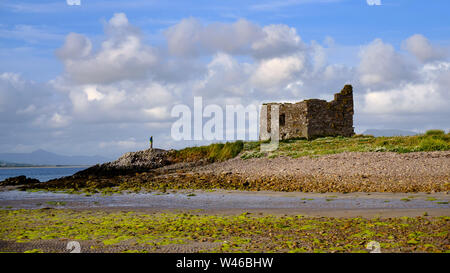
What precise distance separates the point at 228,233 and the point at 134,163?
29.0 meters

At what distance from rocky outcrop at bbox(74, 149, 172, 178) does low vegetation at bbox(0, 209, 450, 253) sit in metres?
23.1

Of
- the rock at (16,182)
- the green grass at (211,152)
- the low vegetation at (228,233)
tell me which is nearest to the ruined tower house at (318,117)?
the green grass at (211,152)

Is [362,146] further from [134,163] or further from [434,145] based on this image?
[134,163]

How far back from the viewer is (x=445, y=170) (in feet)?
67.1

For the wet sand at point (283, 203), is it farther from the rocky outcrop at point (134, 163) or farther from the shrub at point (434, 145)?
the rocky outcrop at point (134, 163)

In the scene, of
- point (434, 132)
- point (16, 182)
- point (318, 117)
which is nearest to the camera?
point (16, 182)

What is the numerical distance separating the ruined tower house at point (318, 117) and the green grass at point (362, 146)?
11.8ft

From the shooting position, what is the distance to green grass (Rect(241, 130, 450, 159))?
2670 cm

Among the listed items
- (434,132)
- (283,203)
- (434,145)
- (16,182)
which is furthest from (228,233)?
(434,132)

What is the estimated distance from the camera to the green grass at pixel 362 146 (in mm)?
26703

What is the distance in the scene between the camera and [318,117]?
39500 mm

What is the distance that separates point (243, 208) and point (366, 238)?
20.8 feet
